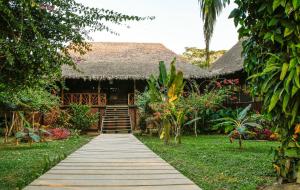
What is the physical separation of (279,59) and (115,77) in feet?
52.6

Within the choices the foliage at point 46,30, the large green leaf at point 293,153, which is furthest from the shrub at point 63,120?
the large green leaf at point 293,153

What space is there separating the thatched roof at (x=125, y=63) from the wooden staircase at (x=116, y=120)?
165cm

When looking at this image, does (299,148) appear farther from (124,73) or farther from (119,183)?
(124,73)

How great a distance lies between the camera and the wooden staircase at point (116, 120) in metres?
16.3

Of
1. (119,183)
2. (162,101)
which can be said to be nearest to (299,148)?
(119,183)

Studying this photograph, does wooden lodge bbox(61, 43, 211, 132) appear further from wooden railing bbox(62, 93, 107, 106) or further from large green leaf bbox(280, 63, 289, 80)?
large green leaf bbox(280, 63, 289, 80)

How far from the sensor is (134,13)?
12.8 ft

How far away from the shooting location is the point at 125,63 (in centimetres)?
2219

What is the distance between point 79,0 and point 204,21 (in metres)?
5.35

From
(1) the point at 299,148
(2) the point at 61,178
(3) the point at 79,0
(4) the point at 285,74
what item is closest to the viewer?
(4) the point at 285,74

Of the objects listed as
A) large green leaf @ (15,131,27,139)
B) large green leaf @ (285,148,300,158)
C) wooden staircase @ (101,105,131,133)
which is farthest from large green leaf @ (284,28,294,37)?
wooden staircase @ (101,105,131,133)

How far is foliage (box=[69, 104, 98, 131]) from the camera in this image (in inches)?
646

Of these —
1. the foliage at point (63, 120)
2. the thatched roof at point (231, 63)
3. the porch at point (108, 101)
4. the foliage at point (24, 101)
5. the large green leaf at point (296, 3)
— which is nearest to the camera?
the large green leaf at point (296, 3)

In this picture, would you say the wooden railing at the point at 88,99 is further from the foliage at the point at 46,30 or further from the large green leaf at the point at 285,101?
the large green leaf at the point at 285,101
